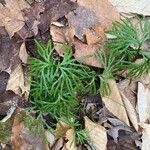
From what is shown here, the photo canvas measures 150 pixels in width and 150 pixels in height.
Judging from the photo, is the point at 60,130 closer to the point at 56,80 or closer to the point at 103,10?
the point at 56,80

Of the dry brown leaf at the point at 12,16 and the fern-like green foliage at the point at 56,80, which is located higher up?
the dry brown leaf at the point at 12,16

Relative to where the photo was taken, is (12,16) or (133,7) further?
(133,7)

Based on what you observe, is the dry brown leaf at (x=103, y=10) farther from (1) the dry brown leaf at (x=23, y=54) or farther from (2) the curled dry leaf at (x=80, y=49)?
(1) the dry brown leaf at (x=23, y=54)

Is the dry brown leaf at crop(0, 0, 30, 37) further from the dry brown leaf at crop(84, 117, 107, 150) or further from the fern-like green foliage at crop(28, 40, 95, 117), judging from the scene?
the dry brown leaf at crop(84, 117, 107, 150)

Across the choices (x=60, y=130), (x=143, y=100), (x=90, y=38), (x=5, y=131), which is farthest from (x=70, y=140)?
(x=90, y=38)

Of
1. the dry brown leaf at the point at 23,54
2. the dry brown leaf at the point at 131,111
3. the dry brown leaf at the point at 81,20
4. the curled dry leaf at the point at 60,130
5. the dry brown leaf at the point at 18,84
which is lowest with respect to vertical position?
the curled dry leaf at the point at 60,130

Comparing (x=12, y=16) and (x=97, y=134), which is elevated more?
(x=12, y=16)

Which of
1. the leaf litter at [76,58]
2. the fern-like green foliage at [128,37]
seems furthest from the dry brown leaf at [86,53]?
the fern-like green foliage at [128,37]
